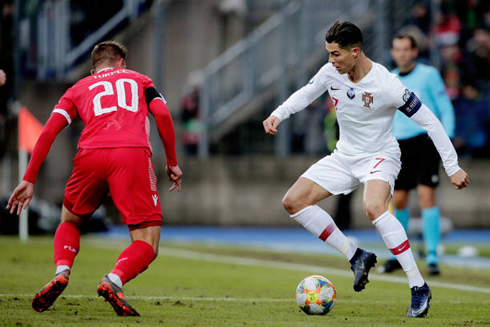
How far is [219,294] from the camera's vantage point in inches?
310

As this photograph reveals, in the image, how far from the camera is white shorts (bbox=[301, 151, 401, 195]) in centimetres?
702

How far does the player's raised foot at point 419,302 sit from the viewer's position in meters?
6.42

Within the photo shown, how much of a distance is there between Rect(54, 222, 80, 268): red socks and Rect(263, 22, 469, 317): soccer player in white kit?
1.60 meters

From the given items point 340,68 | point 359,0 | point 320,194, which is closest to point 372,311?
point 320,194

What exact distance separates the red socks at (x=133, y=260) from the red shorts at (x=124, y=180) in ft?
0.54

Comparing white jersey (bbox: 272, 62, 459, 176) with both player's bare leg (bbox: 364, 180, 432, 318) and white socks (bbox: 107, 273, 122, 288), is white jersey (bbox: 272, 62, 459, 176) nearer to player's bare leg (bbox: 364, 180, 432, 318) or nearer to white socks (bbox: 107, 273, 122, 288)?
player's bare leg (bbox: 364, 180, 432, 318)

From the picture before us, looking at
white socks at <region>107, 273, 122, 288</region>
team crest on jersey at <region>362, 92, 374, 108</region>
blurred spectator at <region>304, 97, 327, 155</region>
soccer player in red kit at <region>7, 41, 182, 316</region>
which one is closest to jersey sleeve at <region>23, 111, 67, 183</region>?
soccer player in red kit at <region>7, 41, 182, 316</region>

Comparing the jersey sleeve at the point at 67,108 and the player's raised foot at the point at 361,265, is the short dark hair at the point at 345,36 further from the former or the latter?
the jersey sleeve at the point at 67,108

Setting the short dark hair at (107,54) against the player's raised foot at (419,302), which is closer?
the player's raised foot at (419,302)

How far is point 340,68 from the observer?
22.4 feet

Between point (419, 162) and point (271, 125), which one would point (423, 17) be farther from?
point (271, 125)

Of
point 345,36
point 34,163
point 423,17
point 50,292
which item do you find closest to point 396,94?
point 345,36

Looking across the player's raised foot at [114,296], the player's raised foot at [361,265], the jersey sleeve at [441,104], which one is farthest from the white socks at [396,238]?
the jersey sleeve at [441,104]

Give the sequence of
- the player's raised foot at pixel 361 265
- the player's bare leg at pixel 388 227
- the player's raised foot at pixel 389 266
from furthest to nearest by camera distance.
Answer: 1. the player's raised foot at pixel 389 266
2. the player's raised foot at pixel 361 265
3. the player's bare leg at pixel 388 227
